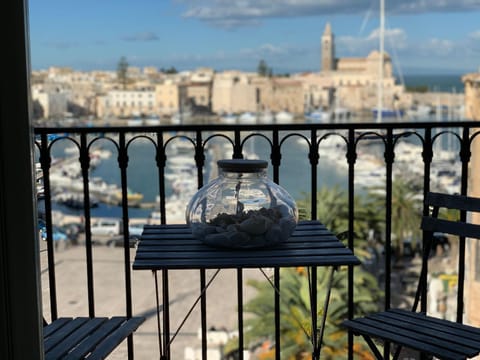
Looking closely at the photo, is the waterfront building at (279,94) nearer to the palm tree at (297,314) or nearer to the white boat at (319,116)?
the white boat at (319,116)

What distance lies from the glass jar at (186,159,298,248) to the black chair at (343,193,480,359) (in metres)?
0.50

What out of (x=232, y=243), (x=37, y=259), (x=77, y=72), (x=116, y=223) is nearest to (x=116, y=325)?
(x=232, y=243)

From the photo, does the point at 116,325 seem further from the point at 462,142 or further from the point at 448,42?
the point at 448,42

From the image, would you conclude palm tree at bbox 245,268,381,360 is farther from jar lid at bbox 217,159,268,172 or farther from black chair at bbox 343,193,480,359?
jar lid at bbox 217,159,268,172

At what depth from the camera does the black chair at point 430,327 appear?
1.97 metres

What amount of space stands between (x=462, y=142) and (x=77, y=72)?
142ft

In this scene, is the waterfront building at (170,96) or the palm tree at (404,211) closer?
the palm tree at (404,211)

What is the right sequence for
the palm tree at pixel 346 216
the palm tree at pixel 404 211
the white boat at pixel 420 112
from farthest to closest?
the white boat at pixel 420 112, the palm tree at pixel 404 211, the palm tree at pixel 346 216

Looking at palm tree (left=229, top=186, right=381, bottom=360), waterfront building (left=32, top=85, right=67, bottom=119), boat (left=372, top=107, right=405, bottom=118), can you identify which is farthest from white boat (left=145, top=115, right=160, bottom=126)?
palm tree (left=229, top=186, right=381, bottom=360)

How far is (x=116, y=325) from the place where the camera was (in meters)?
2.07

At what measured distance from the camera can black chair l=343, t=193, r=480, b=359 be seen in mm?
1974

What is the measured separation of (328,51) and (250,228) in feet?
152

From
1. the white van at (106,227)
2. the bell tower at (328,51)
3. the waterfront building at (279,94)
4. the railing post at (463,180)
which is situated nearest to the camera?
the railing post at (463,180)

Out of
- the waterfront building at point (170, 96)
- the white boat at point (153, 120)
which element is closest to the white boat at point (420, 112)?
the waterfront building at point (170, 96)
